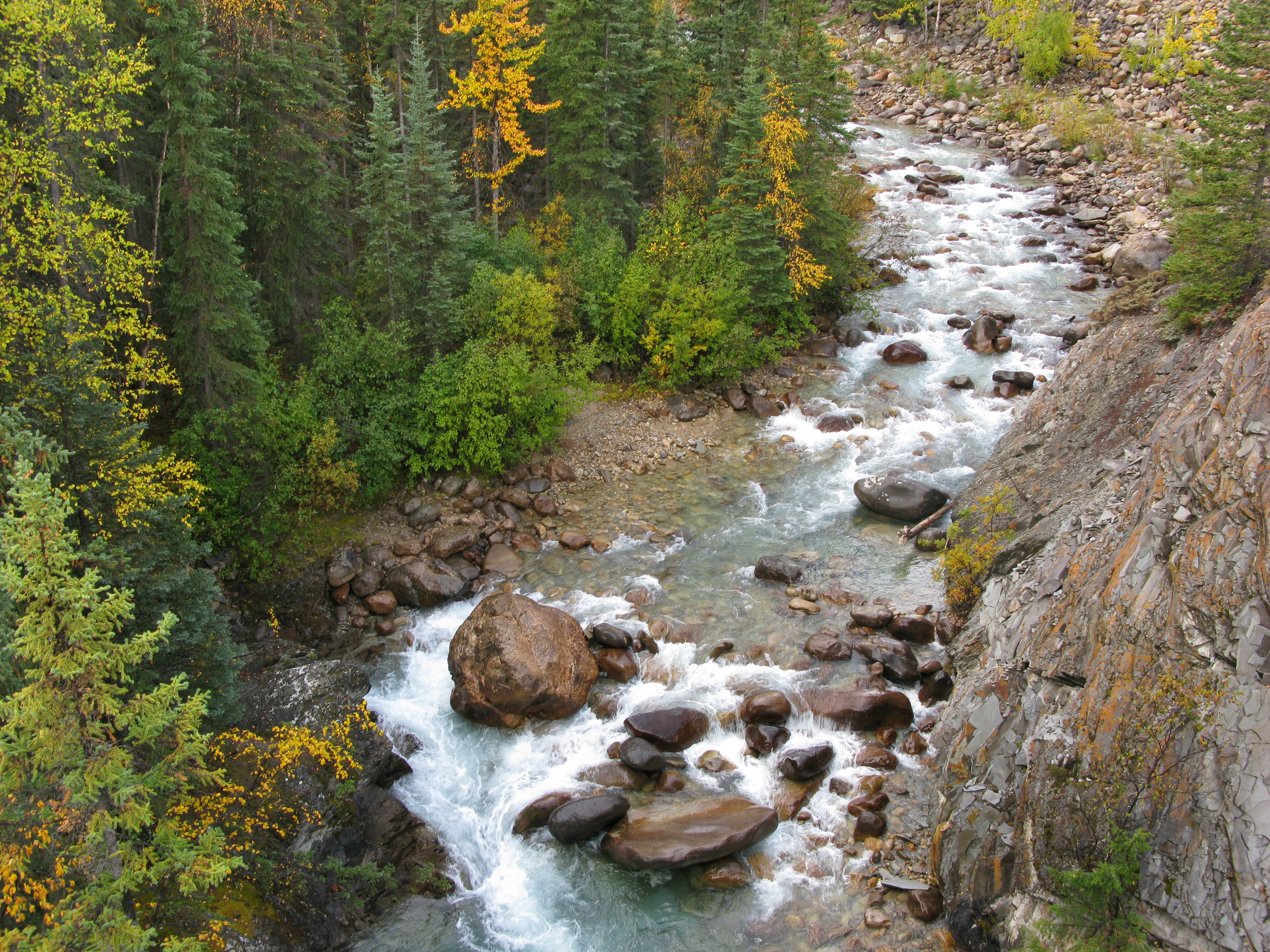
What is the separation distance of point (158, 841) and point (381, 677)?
7768 mm

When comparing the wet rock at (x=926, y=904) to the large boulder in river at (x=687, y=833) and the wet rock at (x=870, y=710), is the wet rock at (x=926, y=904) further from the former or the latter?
the wet rock at (x=870, y=710)

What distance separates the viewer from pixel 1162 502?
10648mm

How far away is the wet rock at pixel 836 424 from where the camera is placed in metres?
25.7

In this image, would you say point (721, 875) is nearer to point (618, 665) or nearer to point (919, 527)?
point (618, 665)

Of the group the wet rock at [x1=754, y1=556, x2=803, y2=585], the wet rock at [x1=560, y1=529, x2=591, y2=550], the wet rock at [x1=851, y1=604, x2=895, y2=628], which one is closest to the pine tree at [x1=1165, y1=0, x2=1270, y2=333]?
the wet rock at [x1=851, y1=604, x2=895, y2=628]

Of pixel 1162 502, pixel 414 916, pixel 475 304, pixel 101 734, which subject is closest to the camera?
pixel 101 734

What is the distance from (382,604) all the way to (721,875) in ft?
33.1

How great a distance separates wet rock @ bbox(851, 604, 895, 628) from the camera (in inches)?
686

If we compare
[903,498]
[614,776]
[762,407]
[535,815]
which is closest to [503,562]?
[614,776]

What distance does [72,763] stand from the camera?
28.4ft

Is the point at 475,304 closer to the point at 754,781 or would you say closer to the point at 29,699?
the point at 754,781

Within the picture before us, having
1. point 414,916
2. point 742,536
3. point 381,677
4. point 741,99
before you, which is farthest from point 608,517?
point 741,99

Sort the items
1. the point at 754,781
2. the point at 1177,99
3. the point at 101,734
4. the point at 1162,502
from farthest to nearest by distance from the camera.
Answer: the point at 1177,99 → the point at 754,781 → the point at 1162,502 → the point at 101,734

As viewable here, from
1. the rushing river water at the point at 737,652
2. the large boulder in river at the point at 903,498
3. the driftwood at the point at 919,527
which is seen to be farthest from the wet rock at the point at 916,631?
the large boulder in river at the point at 903,498
